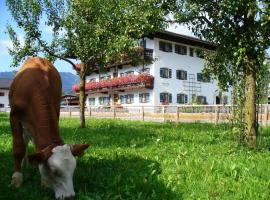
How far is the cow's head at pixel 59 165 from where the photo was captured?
288 inches

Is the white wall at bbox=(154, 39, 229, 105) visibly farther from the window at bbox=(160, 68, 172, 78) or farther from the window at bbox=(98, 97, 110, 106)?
the window at bbox=(98, 97, 110, 106)

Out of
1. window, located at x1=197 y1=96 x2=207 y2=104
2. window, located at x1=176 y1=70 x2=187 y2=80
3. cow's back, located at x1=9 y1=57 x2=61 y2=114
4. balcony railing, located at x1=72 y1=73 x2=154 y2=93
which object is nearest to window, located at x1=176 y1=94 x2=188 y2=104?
window, located at x1=197 y1=96 x2=207 y2=104

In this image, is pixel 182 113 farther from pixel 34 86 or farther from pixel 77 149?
pixel 77 149

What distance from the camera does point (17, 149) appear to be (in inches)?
350

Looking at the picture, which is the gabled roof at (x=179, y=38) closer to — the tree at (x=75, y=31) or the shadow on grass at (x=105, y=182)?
the tree at (x=75, y=31)

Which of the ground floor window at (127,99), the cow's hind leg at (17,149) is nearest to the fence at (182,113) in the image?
Result: the ground floor window at (127,99)

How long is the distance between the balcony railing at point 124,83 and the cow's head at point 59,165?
173ft

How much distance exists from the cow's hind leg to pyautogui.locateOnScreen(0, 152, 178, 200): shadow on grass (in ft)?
0.53

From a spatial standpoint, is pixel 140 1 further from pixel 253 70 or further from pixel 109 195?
pixel 109 195

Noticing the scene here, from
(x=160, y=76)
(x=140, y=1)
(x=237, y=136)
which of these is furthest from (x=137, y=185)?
(x=160, y=76)

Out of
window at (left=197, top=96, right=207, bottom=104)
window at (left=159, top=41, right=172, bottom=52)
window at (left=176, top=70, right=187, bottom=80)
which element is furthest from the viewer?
window at (left=197, top=96, right=207, bottom=104)

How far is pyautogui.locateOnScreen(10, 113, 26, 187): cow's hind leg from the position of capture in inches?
349

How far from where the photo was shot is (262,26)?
13562 millimetres

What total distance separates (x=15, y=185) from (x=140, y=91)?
182 ft
